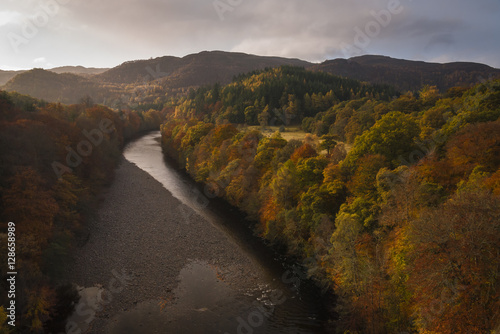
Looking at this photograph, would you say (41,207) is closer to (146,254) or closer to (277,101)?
(146,254)

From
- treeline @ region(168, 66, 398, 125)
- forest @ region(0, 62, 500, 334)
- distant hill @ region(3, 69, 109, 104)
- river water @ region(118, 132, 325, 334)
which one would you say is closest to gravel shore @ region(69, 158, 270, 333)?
river water @ region(118, 132, 325, 334)

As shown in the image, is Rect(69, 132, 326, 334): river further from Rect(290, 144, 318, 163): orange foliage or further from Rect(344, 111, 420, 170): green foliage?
Rect(344, 111, 420, 170): green foliage

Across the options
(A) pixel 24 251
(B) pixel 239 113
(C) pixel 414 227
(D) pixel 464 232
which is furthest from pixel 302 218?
(B) pixel 239 113

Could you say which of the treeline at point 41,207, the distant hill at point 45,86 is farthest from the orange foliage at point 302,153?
the distant hill at point 45,86

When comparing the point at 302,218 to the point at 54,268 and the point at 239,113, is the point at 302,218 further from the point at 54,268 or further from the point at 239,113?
the point at 239,113

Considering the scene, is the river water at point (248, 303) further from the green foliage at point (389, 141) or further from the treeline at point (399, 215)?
the green foliage at point (389, 141)
